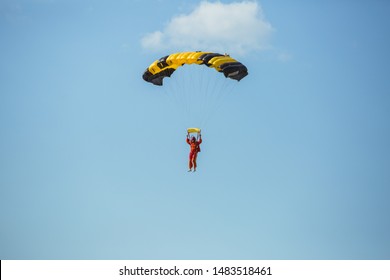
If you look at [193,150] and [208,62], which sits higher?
[208,62]

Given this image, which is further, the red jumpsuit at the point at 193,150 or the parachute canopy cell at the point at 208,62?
the red jumpsuit at the point at 193,150

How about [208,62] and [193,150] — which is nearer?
[208,62]

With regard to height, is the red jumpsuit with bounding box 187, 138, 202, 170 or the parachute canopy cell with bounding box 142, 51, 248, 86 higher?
the parachute canopy cell with bounding box 142, 51, 248, 86

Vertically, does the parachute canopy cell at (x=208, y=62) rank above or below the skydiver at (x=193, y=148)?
above

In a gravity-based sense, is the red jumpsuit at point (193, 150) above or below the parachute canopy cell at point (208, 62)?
below

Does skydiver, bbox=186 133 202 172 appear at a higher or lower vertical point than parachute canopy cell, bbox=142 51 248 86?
lower

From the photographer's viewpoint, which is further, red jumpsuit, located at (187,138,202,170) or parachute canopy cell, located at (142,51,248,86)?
red jumpsuit, located at (187,138,202,170)
